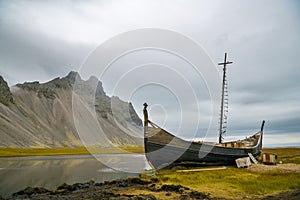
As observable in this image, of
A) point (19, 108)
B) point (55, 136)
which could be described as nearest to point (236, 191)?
point (55, 136)

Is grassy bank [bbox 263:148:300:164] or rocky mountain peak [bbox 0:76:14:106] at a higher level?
rocky mountain peak [bbox 0:76:14:106]

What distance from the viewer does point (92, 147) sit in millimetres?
185125

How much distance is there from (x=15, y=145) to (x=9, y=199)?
121m

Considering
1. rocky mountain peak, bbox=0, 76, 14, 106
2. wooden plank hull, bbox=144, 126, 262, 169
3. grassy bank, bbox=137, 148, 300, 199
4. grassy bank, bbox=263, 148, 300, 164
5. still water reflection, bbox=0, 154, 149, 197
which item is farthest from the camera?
rocky mountain peak, bbox=0, 76, 14, 106

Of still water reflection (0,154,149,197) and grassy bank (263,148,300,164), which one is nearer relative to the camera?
still water reflection (0,154,149,197)

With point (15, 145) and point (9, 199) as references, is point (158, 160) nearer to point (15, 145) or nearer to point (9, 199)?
point (9, 199)

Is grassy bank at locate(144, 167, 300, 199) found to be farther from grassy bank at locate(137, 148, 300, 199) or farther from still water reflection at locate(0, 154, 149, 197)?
still water reflection at locate(0, 154, 149, 197)

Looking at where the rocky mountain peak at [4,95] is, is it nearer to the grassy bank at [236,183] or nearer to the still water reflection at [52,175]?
the still water reflection at [52,175]

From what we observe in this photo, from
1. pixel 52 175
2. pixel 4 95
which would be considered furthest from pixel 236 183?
pixel 4 95

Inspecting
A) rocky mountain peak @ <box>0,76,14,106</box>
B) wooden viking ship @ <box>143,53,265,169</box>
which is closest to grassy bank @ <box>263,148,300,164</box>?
wooden viking ship @ <box>143,53,265,169</box>

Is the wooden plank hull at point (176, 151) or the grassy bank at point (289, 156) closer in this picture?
the wooden plank hull at point (176, 151)

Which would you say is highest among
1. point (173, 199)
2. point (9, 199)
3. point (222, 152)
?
point (222, 152)

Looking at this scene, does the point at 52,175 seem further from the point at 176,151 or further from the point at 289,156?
the point at 289,156

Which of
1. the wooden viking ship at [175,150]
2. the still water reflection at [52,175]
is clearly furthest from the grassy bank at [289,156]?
the still water reflection at [52,175]
